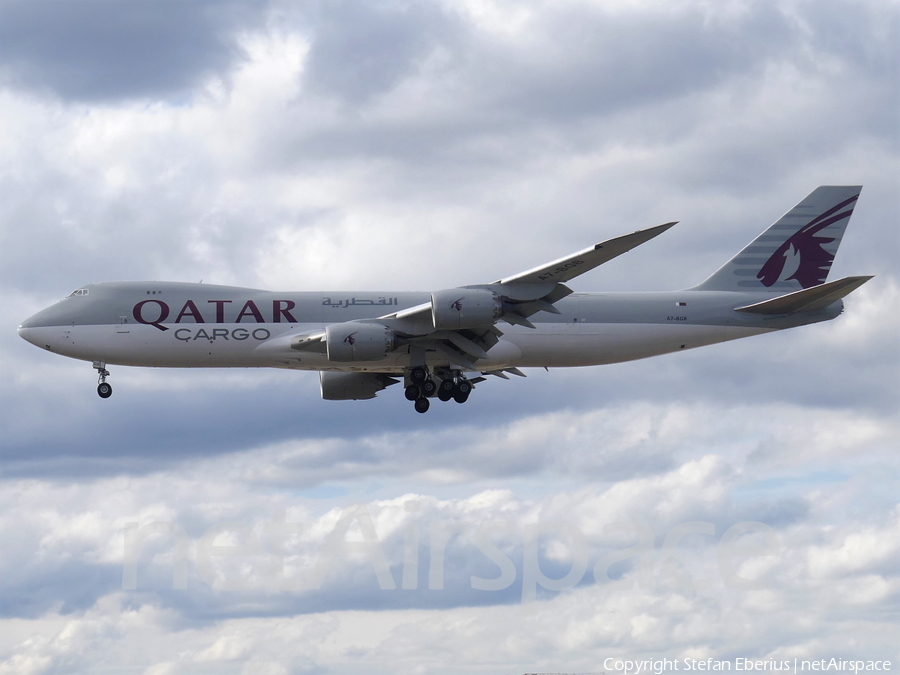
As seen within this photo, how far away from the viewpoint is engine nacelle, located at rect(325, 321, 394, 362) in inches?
1843

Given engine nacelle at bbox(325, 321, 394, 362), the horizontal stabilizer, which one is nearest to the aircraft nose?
engine nacelle at bbox(325, 321, 394, 362)

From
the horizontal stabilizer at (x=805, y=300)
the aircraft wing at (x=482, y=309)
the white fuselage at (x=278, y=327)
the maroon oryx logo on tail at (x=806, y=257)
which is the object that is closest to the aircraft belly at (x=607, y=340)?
the white fuselage at (x=278, y=327)

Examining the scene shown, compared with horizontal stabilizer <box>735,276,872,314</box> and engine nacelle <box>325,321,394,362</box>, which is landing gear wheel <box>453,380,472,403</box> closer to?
engine nacelle <box>325,321,394,362</box>

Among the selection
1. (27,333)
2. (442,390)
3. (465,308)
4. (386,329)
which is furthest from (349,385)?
(27,333)

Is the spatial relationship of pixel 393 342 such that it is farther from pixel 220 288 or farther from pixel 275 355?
pixel 220 288

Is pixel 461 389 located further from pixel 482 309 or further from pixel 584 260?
pixel 584 260

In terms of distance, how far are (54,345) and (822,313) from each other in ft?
120

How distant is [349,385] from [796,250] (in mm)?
24606

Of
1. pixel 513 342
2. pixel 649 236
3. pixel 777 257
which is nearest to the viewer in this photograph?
pixel 649 236

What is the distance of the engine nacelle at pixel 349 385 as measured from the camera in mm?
57750

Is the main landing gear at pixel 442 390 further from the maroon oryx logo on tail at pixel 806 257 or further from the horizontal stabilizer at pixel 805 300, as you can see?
the maroon oryx logo on tail at pixel 806 257

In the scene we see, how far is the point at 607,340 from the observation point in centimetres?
5206

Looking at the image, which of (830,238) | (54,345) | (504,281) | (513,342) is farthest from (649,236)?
(54,345)

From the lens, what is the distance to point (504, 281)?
147 feet
